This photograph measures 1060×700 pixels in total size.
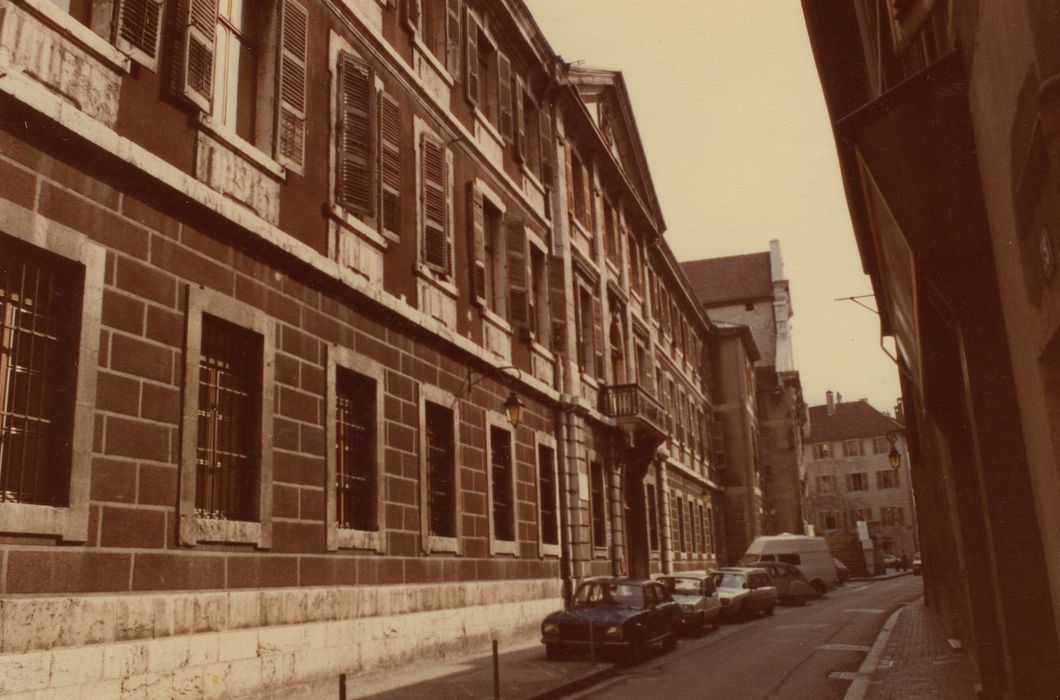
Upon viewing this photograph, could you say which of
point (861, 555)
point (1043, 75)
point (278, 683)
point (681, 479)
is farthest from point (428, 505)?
point (861, 555)

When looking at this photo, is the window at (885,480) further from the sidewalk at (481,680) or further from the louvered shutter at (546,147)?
the sidewalk at (481,680)

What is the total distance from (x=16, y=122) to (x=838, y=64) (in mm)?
11175

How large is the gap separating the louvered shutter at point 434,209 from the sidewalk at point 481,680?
6.39m

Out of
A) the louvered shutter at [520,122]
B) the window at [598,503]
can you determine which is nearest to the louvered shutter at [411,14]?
the louvered shutter at [520,122]

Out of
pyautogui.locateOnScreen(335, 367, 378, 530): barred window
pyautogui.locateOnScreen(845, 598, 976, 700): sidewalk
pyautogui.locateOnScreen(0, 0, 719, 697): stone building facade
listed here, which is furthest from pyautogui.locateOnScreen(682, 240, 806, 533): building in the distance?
pyautogui.locateOnScreen(335, 367, 378, 530): barred window

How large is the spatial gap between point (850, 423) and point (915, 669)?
8920 centimetres

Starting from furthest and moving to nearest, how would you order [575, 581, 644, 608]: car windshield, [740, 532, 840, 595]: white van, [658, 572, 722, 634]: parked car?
[740, 532, 840, 595]: white van, [658, 572, 722, 634]: parked car, [575, 581, 644, 608]: car windshield

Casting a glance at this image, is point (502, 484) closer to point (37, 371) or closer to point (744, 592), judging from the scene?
point (744, 592)

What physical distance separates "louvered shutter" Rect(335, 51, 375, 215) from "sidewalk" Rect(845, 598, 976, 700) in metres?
9.02

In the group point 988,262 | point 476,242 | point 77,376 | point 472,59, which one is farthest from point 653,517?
point 988,262

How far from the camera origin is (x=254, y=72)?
1196 centimetres

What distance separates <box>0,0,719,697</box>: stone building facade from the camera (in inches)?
322

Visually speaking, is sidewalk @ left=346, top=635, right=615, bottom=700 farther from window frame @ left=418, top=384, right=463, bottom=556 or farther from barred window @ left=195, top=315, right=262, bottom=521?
barred window @ left=195, top=315, right=262, bottom=521

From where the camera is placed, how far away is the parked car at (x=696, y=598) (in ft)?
66.4
